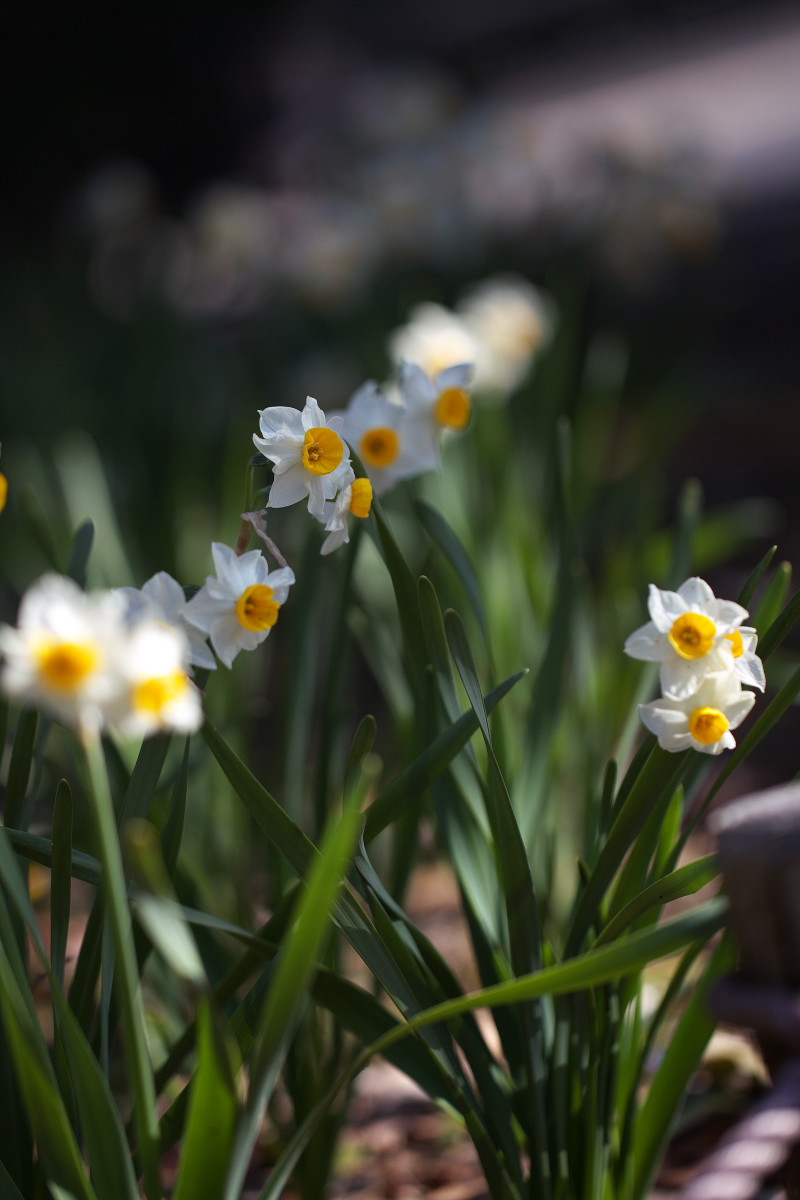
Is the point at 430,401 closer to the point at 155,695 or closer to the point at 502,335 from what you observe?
the point at 155,695

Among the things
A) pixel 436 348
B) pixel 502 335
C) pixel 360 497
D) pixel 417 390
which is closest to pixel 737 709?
pixel 360 497

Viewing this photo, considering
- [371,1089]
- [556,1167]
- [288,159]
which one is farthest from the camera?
[288,159]

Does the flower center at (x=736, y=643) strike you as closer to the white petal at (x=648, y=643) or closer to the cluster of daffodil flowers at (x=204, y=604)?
the white petal at (x=648, y=643)

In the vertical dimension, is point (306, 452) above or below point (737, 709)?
above

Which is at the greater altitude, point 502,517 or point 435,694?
point 502,517

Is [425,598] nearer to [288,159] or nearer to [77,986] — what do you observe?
[77,986]

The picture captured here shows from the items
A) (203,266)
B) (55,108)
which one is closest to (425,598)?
(203,266)
